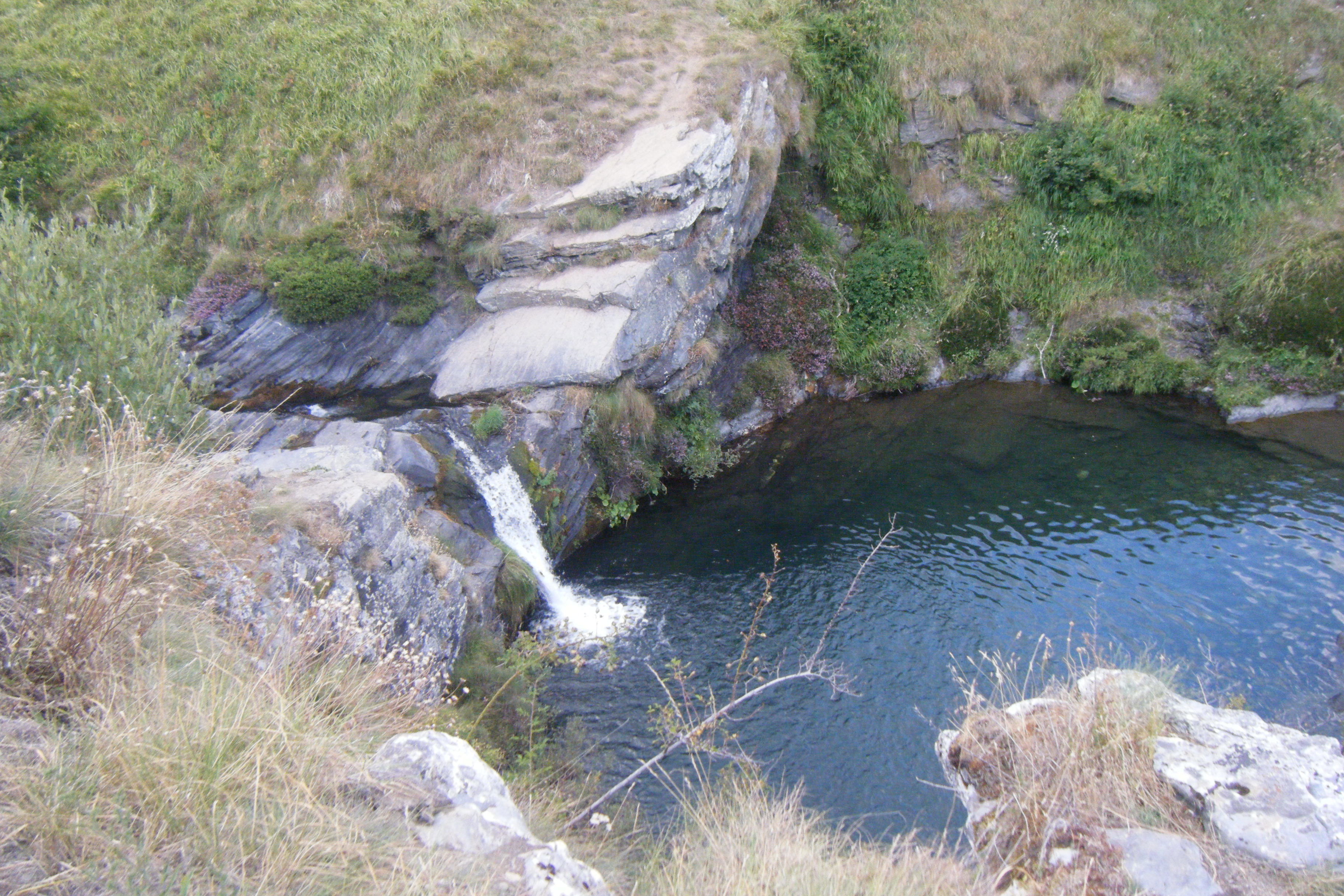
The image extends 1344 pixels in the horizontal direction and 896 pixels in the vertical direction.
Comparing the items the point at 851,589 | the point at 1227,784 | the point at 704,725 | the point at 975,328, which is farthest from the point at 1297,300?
the point at 704,725

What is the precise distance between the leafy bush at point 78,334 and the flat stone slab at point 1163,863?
8001 millimetres

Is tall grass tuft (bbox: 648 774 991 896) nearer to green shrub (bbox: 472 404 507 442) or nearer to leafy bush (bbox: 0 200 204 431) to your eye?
leafy bush (bbox: 0 200 204 431)

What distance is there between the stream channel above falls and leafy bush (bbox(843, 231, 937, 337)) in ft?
8.62

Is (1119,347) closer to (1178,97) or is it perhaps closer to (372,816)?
(1178,97)

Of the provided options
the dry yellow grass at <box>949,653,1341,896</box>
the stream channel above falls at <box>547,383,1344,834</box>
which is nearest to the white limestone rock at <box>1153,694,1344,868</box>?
the dry yellow grass at <box>949,653,1341,896</box>

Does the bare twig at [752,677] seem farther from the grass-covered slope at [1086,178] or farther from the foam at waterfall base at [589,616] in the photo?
the grass-covered slope at [1086,178]

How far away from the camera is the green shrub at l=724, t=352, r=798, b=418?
15609mm

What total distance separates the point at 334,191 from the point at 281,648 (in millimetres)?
12356

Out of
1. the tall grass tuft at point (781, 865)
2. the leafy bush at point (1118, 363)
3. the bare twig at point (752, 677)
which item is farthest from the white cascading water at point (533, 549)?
the leafy bush at point (1118, 363)

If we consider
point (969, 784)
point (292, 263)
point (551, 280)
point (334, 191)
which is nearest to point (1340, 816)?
point (969, 784)

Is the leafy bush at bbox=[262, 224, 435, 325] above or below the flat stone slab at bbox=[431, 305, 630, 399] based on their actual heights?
above

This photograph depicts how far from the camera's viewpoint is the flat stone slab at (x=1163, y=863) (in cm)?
427

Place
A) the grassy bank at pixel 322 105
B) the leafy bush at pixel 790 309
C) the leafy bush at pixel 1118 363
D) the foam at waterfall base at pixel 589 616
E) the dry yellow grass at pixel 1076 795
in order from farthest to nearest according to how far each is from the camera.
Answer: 1. the leafy bush at pixel 790 309
2. the leafy bush at pixel 1118 363
3. the grassy bank at pixel 322 105
4. the foam at waterfall base at pixel 589 616
5. the dry yellow grass at pixel 1076 795

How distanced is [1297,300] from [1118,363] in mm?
3342
